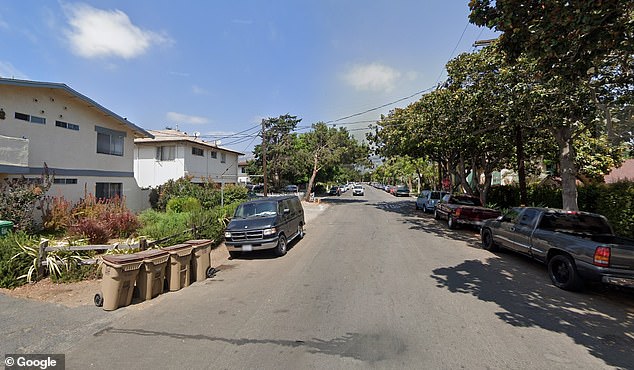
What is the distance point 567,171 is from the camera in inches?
412

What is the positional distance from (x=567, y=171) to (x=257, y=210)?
10766 millimetres

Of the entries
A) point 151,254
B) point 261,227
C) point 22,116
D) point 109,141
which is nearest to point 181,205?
point 109,141

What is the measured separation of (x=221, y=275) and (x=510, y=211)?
8.44 meters

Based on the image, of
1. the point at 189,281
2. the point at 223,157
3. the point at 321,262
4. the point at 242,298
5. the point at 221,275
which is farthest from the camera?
the point at 223,157

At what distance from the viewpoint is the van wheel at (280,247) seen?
9450mm

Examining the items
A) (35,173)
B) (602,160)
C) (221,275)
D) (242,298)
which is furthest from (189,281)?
(602,160)

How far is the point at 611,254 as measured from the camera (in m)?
5.34

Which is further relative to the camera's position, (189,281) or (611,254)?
(189,281)

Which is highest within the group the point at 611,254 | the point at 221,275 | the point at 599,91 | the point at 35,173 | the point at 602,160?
the point at 599,91

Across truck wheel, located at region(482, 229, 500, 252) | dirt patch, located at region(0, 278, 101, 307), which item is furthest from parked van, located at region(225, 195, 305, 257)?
truck wheel, located at region(482, 229, 500, 252)

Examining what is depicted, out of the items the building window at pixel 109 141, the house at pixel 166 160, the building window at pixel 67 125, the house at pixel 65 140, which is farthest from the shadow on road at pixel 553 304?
the house at pixel 166 160

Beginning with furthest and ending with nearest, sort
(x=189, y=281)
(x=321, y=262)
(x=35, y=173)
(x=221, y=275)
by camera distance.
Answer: (x=35, y=173), (x=321, y=262), (x=221, y=275), (x=189, y=281)

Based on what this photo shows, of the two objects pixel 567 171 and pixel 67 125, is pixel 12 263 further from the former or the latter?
pixel 567 171

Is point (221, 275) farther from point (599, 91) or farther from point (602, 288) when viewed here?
point (599, 91)
